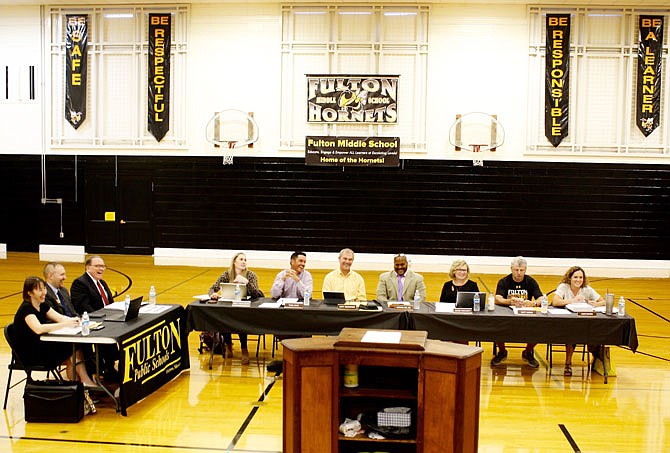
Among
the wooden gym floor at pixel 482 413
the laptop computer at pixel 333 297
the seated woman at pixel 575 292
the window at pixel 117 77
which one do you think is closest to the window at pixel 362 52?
the window at pixel 117 77

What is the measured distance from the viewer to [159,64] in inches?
683

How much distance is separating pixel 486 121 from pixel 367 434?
42.6 feet

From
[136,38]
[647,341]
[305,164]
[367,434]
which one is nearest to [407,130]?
[305,164]

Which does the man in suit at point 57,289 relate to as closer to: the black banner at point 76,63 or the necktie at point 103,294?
the necktie at point 103,294

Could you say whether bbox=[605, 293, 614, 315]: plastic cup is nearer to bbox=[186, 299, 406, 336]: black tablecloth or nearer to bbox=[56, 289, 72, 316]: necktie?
bbox=[186, 299, 406, 336]: black tablecloth

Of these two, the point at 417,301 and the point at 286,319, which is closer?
the point at 286,319

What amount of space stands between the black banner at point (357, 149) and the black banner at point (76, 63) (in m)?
5.85

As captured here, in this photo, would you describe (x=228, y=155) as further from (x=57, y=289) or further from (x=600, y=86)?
(x=57, y=289)

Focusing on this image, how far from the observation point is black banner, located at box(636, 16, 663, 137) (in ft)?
54.2

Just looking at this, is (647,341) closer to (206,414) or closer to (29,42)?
(206,414)

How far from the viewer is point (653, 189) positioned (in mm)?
16672

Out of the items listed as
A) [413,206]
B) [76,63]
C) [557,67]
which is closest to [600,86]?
[557,67]

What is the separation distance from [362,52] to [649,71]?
22.4ft

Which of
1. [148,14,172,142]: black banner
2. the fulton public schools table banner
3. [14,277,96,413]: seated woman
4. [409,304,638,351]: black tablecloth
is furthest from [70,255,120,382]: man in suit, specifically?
[148,14,172,142]: black banner
